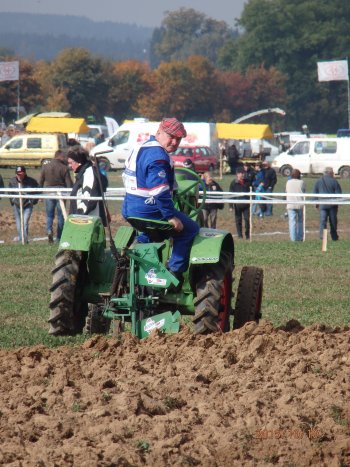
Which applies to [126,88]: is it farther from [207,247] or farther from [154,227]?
[154,227]

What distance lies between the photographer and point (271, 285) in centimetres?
1556

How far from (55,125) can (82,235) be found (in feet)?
154

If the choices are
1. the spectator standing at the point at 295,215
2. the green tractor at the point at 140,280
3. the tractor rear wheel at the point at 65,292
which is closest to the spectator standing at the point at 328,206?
the spectator standing at the point at 295,215

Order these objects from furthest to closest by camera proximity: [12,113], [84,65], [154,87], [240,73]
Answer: [240,73] < [154,87] < [84,65] < [12,113]

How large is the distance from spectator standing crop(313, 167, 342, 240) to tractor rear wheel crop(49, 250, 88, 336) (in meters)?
14.4

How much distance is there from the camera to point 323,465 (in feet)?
21.5

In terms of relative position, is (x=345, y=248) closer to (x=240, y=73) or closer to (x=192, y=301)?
(x=192, y=301)

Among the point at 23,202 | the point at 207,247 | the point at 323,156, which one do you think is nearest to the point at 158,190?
the point at 207,247

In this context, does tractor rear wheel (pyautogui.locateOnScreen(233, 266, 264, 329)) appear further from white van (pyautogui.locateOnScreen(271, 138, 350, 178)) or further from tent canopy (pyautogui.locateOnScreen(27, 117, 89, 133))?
tent canopy (pyautogui.locateOnScreen(27, 117, 89, 133))

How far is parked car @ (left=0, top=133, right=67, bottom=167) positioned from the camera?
48.6 m

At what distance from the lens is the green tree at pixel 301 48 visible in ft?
375

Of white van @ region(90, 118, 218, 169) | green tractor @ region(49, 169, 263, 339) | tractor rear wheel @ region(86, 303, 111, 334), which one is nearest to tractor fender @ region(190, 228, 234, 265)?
green tractor @ region(49, 169, 263, 339)

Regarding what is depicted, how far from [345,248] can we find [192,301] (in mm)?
11752

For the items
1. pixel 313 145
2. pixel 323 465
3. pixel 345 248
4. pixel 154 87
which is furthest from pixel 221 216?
pixel 154 87
